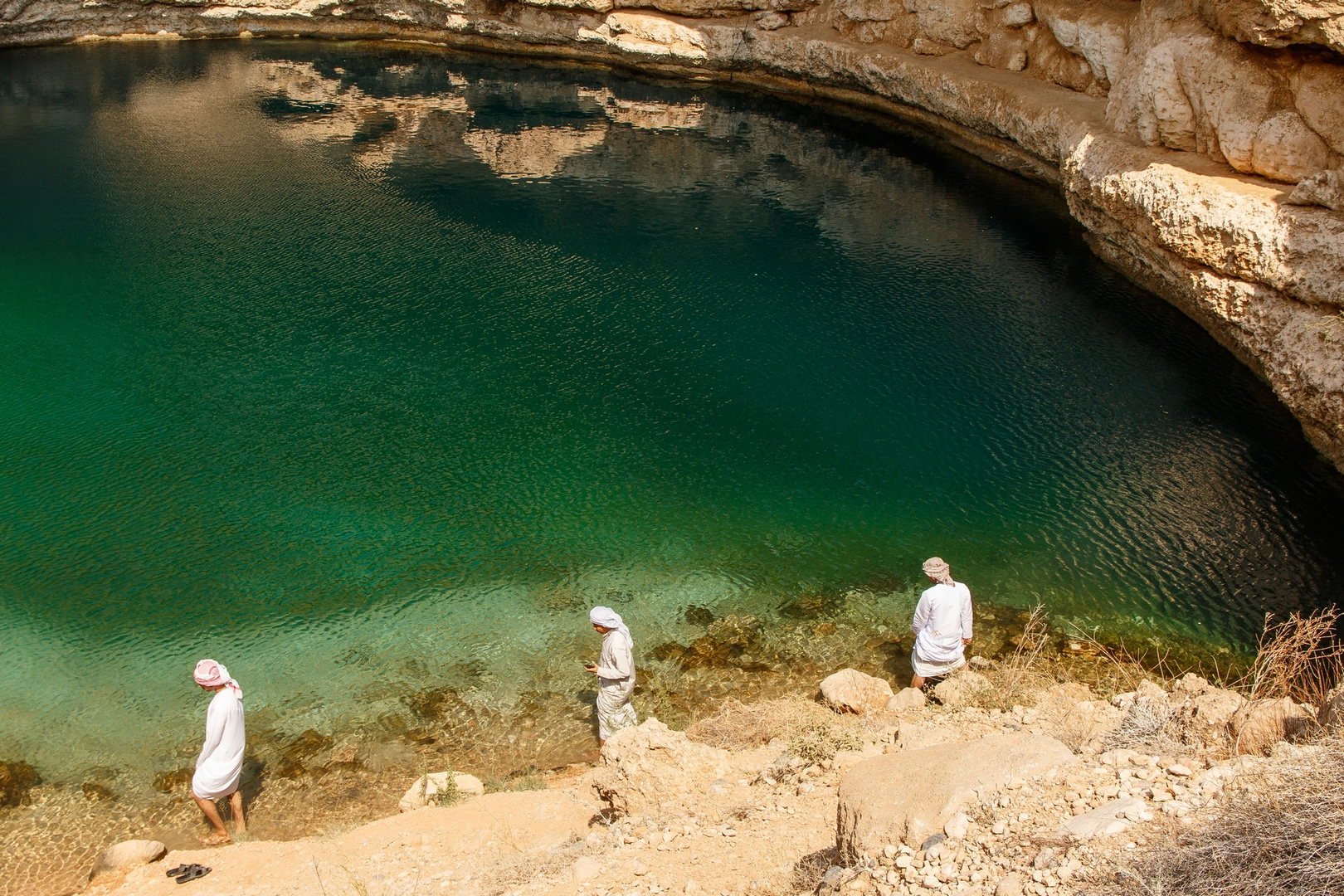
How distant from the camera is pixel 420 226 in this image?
1902 cm

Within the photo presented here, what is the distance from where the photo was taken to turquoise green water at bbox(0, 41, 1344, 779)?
9.53 m

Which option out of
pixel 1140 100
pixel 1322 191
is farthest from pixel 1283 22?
pixel 1140 100

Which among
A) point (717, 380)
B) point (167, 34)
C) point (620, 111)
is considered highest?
point (167, 34)

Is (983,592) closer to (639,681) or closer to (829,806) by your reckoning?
(639,681)

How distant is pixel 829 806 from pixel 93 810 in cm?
566

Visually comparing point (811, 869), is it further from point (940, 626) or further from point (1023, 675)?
point (1023, 675)

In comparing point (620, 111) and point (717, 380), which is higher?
point (620, 111)

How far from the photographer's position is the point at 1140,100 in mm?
15695

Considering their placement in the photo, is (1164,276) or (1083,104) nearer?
(1164,276)

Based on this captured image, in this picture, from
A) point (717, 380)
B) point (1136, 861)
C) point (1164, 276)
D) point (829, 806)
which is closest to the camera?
point (1136, 861)

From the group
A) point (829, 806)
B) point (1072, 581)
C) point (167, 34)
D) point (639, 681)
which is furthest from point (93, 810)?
point (167, 34)

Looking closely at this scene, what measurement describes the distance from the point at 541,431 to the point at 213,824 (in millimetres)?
6373

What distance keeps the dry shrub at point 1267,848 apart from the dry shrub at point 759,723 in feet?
10.7

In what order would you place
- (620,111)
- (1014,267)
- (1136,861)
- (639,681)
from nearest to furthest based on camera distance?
(1136,861), (639,681), (1014,267), (620,111)
